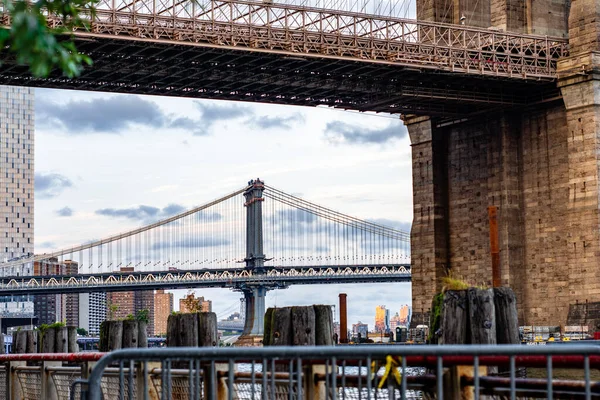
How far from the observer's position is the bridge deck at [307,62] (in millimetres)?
47625

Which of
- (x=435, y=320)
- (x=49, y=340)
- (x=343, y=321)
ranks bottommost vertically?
(x=49, y=340)

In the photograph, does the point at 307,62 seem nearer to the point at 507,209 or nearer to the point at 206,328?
the point at 507,209

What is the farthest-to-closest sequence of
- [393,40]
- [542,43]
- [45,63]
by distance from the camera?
1. [542,43]
2. [393,40]
3. [45,63]

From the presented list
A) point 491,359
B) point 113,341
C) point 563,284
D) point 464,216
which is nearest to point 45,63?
point 491,359

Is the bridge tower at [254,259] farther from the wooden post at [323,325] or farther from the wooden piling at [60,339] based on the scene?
the wooden post at [323,325]

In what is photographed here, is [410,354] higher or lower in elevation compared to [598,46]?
lower

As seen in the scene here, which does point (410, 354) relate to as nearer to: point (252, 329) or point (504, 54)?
point (504, 54)

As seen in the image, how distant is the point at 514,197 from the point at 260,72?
14.1 m

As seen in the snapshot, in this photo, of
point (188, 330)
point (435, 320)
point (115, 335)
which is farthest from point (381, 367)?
point (115, 335)

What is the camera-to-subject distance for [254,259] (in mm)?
111062

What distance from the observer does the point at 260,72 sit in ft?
174

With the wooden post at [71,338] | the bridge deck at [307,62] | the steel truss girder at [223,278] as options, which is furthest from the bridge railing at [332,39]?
the steel truss girder at [223,278]

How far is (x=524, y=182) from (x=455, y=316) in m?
46.4

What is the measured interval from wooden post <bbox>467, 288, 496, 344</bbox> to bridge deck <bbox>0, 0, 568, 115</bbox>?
34.6 meters
